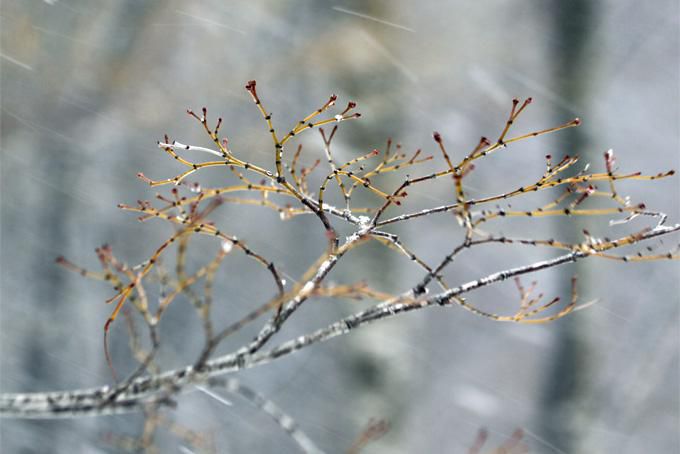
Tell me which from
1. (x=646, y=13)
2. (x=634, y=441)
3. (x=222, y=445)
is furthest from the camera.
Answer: (x=634, y=441)

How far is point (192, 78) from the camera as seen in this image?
5.41 meters

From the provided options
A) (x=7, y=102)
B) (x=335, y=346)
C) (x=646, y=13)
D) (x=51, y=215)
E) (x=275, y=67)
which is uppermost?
(x=646, y=13)

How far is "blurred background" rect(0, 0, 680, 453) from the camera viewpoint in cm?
508

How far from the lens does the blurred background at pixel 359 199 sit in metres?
5.08

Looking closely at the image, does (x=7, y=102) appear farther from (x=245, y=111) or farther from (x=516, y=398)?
(x=516, y=398)

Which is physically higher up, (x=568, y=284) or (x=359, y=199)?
(x=359, y=199)

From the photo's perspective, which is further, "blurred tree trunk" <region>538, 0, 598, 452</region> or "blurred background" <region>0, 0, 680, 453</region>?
"blurred background" <region>0, 0, 680, 453</region>

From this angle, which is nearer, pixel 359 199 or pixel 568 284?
pixel 359 199

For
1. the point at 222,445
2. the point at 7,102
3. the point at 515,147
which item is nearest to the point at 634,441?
the point at 515,147

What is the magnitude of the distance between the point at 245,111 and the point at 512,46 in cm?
257

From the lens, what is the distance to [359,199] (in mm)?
4797

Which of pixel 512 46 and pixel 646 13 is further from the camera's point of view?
Answer: pixel 512 46

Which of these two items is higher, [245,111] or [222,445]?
[245,111]

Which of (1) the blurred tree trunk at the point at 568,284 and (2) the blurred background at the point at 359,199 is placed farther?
(2) the blurred background at the point at 359,199
